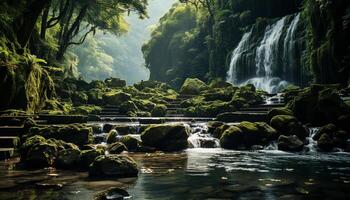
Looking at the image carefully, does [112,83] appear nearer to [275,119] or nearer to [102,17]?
[102,17]

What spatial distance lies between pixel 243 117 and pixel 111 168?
1318 cm

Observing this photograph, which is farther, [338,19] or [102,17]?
[102,17]

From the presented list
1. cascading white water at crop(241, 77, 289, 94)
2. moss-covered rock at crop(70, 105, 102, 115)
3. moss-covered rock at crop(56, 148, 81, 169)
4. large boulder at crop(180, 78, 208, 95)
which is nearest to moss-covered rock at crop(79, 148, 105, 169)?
moss-covered rock at crop(56, 148, 81, 169)

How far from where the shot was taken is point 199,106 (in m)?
28.0

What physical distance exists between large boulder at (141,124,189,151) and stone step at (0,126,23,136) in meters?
4.90

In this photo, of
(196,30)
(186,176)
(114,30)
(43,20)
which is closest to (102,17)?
(114,30)

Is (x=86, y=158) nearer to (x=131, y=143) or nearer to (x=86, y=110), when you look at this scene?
(x=131, y=143)

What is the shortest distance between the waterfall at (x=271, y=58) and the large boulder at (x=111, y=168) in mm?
25661

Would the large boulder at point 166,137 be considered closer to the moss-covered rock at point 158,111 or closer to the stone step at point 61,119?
the stone step at point 61,119

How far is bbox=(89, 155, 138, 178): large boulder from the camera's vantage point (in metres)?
9.77

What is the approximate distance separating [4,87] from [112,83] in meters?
23.9

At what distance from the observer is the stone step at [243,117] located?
20.6 metres

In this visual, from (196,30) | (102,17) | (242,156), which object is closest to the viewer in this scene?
(242,156)

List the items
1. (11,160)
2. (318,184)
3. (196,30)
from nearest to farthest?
(318,184), (11,160), (196,30)
